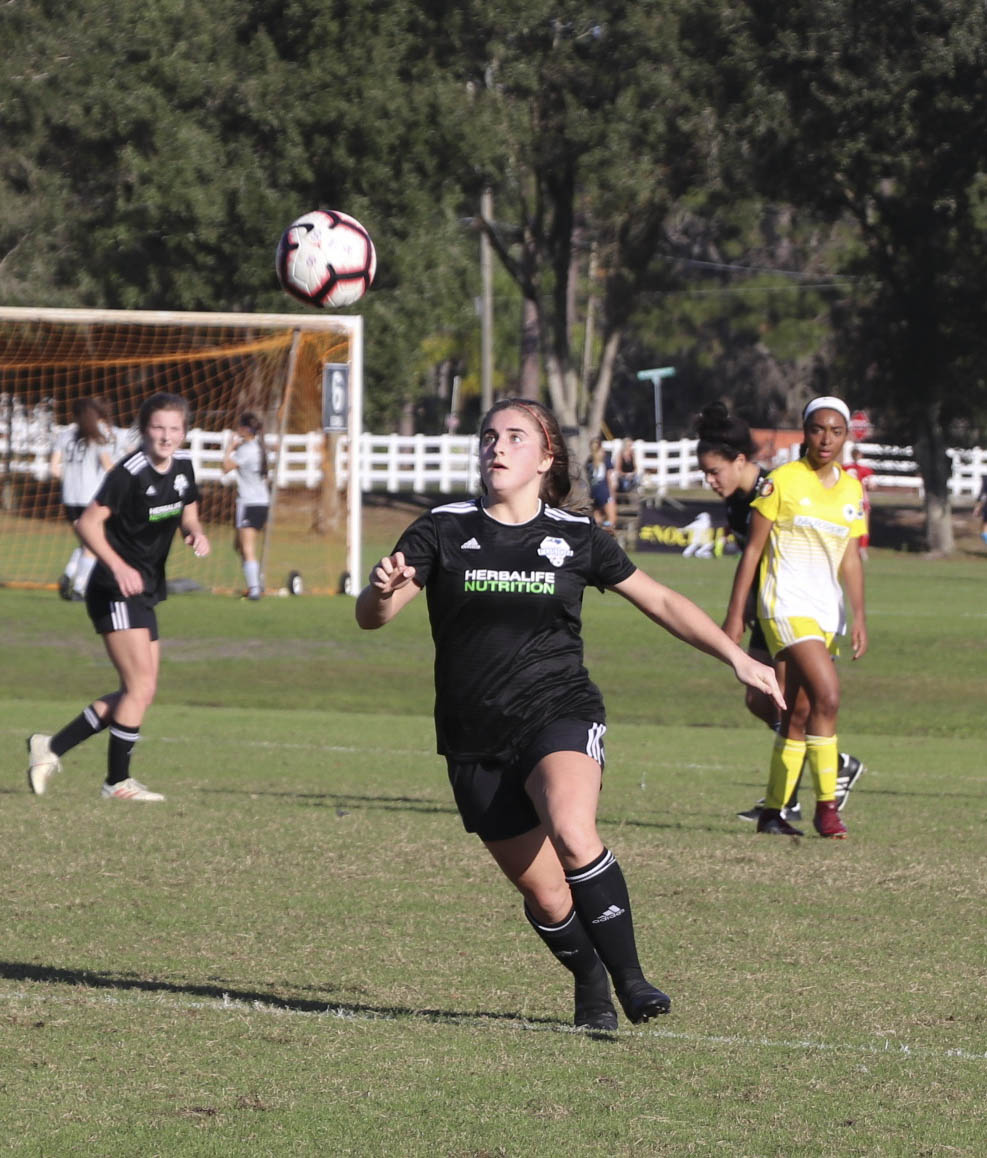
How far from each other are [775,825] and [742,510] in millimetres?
1619

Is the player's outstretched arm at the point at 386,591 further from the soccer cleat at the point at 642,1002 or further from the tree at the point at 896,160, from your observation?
the tree at the point at 896,160

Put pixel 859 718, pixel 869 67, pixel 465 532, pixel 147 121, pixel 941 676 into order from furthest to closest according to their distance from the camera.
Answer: pixel 147 121 → pixel 869 67 → pixel 941 676 → pixel 859 718 → pixel 465 532

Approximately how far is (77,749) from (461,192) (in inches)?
1132

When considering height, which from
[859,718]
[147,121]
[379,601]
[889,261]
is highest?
[147,121]

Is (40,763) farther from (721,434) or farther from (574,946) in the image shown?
(574,946)

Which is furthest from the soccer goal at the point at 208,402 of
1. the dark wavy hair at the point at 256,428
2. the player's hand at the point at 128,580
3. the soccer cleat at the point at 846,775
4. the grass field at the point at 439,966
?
the soccer cleat at the point at 846,775

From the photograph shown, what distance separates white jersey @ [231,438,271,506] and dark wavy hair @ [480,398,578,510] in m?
18.1

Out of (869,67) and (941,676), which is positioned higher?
(869,67)

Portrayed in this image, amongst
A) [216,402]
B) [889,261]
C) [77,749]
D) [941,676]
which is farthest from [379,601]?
[889,261]

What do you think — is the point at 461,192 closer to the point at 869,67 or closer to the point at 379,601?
the point at 869,67

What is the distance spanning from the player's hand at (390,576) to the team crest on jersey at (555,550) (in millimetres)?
440

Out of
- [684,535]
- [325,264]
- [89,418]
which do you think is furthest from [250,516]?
[684,535]

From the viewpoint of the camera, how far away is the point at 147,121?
3906cm

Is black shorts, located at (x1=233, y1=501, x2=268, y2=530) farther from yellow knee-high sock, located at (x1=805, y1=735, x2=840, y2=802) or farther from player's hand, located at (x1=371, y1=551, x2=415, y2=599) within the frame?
player's hand, located at (x1=371, y1=551, x2=415, y2=599)
